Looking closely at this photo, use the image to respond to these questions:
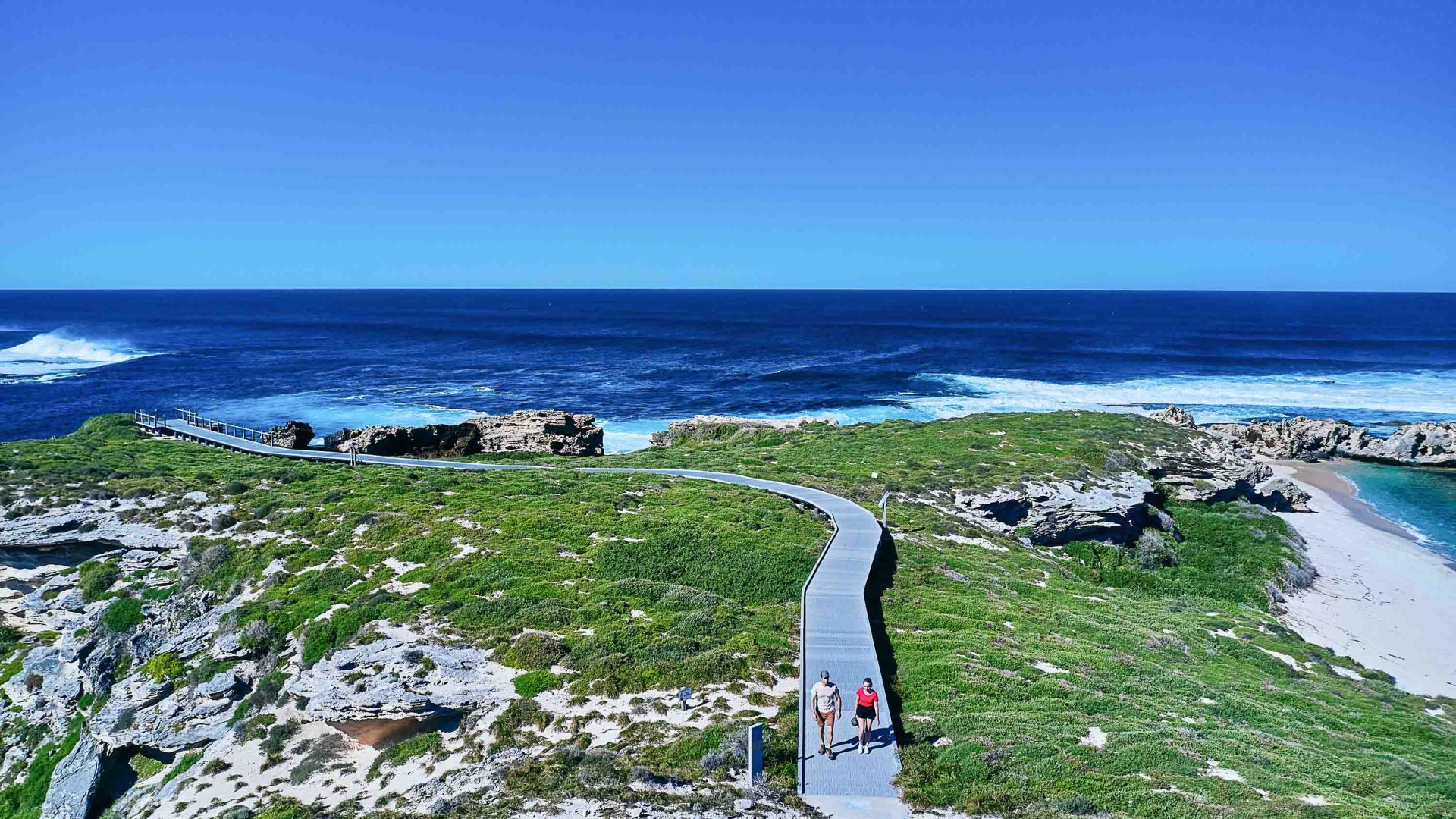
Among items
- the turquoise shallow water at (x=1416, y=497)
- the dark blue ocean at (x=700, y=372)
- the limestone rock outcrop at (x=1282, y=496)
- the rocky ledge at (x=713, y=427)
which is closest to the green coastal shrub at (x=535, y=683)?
the rocky ledge at (x=713, y=427)

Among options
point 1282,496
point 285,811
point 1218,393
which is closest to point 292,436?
point 285,811

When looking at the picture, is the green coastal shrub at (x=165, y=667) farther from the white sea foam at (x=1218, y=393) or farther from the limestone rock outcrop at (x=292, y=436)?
the white sea foam at (x=1218, y=393)

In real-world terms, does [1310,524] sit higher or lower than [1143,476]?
lower

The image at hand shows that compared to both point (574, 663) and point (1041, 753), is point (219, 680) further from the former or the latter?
point (1041, 753)

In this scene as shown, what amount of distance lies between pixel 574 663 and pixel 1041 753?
33.8ft

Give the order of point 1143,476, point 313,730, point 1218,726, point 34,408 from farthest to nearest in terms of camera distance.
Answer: point 34,408 → point 1143,476 → point 313,730 → point 1218,726

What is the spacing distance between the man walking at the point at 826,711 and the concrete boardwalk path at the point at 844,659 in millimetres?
180

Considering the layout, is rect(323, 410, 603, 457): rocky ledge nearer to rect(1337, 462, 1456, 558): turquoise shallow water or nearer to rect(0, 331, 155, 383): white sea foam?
rect(1337, 462, 1456, 558): turquoise shallow water

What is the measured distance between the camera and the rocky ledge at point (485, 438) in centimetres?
4519

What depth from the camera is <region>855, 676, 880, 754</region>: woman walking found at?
45.3 ft

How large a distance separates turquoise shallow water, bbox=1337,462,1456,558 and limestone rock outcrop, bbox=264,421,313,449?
2451 inches

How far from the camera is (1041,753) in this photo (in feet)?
46.9

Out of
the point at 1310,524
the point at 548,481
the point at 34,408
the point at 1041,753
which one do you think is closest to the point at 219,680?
the point at 548,481

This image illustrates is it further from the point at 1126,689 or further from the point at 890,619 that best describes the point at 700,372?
the point at 1126,689
